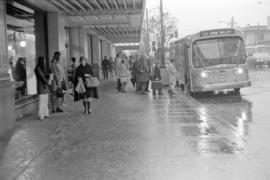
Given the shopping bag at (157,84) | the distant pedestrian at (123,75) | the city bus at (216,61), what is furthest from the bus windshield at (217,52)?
the distant pedestrian at (123,75)

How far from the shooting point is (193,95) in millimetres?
20656

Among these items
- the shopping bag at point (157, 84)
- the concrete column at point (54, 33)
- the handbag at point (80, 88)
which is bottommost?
the shopping bag at point (157, 84)

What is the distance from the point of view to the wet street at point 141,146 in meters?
6.80

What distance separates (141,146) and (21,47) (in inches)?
313

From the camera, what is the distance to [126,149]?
27.8ft

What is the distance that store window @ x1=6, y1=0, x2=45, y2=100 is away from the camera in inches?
549

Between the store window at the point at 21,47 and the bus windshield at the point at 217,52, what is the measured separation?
21.6ft

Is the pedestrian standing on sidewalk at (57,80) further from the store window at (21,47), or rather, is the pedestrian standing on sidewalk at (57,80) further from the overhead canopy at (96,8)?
the overhead canopy at (96,8)

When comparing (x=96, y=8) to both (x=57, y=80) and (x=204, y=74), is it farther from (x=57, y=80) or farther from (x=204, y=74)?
(x=57, y=80)

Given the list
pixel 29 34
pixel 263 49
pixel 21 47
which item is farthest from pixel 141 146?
pixel 263 49

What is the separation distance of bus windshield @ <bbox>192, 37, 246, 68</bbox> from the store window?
260 inches

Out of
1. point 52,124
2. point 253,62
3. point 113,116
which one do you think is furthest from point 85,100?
point 253,62

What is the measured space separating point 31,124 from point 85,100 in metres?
2.31

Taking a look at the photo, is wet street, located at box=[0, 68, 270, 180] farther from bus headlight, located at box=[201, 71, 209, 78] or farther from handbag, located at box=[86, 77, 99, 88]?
bus headlight, located at box=[201, 71, 209, 78]
